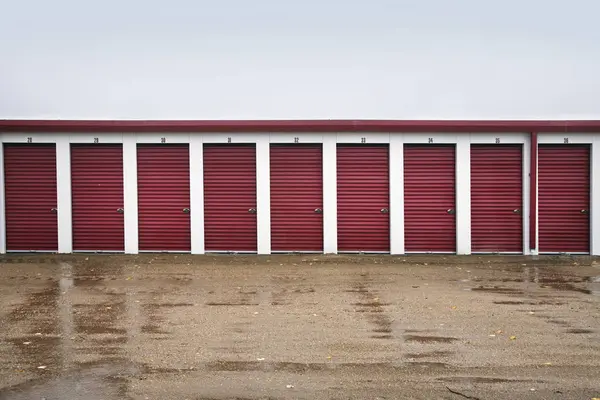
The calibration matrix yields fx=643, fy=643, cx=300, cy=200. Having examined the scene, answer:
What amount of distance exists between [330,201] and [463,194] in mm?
3594

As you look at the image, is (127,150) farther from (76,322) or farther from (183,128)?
(76,322)

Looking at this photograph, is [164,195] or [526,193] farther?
[164,195]

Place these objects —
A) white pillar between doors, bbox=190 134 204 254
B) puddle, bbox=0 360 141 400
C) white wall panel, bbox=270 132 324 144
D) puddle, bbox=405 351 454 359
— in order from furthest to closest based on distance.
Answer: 1. white pillar between doors, bbox=190 134 204 254
2. white wall panel, bbox=270 132 324 144
3. puddle, bbox=405 351 454 359
4. puddle, bbox=0 360 141 400

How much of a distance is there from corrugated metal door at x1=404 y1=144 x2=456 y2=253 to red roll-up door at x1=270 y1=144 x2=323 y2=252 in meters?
2.42

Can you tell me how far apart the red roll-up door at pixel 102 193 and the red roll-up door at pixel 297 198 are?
13.9ft

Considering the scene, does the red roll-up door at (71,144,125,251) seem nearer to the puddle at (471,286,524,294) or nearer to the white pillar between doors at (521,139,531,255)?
the puddle at (471,286,524,294)

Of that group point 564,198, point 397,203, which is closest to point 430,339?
point 397,203

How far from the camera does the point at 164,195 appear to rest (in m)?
17.6

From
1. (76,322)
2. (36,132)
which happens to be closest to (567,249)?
(76,322)

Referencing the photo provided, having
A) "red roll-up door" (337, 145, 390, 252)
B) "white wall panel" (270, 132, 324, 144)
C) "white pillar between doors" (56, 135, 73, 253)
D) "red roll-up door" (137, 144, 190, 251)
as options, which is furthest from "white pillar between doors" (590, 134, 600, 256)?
"white pillar between doors" (56, 135, 73, 253)

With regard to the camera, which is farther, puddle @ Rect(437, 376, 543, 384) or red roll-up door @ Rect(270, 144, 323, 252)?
red roll-up door @ Rect(270, 144, 323, 252)

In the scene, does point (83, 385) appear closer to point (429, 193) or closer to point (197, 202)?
point (197, 202)

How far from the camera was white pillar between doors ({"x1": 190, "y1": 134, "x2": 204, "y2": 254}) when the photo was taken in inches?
687

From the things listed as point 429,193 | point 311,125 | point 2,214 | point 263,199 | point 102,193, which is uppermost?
point 311,125
